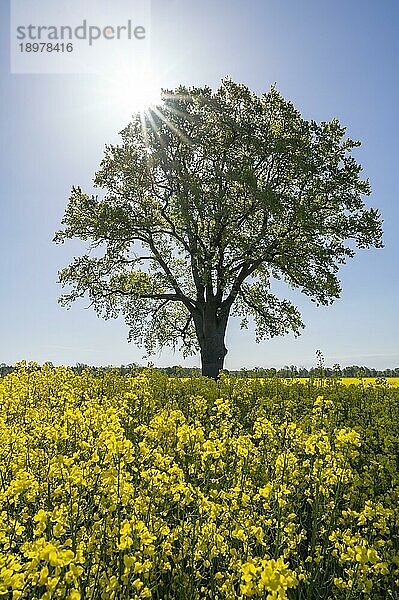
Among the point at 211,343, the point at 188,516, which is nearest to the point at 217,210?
the point at 211,343

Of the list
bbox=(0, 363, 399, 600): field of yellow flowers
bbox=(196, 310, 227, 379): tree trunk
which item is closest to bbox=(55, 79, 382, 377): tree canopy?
bbox=(196, 310, 227, 379): tree trunk

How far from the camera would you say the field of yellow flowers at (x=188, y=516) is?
3395mm

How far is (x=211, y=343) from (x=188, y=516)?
51.8 ft

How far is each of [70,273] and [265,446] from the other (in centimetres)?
1654

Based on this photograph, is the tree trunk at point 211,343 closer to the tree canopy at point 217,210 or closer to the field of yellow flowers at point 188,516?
the tree canopy at point 217,210

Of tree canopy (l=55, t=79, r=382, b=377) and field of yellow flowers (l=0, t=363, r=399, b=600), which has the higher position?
tree canopy (l=55, t=79, r=382, b=377)

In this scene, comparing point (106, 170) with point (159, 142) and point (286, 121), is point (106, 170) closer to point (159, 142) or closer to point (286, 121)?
point (159, 142)

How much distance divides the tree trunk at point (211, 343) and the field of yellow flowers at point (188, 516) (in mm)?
12035

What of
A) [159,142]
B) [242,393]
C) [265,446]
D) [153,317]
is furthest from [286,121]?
[265,446]

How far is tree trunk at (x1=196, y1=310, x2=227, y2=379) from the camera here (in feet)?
65.9

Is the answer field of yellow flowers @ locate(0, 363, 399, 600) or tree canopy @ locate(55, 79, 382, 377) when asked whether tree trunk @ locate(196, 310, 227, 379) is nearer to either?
tree canopy @ locate(55, 79, 382, 377)

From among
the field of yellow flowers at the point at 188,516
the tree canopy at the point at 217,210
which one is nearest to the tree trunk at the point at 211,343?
the tree canopy at the point at 217,210

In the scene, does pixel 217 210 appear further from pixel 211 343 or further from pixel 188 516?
pixel 188 516

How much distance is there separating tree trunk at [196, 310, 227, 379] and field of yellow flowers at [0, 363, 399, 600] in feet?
39.5
